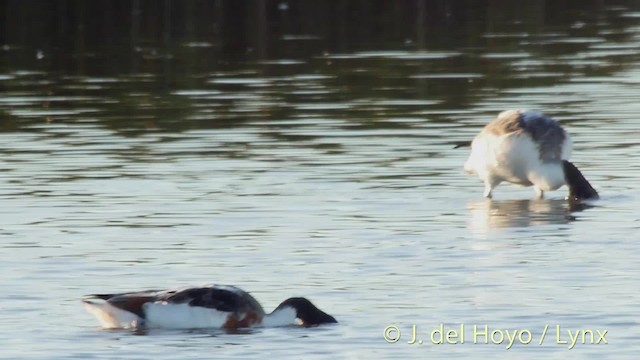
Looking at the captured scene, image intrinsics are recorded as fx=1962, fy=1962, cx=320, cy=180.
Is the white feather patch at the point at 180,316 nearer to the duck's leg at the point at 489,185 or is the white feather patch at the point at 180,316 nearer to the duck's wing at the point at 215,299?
the duck's wing at the point at 215,299

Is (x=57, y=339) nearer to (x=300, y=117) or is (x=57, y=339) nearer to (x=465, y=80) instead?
(x=300, y=117)

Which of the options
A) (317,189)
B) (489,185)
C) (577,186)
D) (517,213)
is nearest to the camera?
(517,213)

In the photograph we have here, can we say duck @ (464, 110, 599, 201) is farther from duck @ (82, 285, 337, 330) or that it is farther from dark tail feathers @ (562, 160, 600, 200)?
duck @ (82, 285, 337, 330)

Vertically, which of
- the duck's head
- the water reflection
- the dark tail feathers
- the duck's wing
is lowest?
the water reflection

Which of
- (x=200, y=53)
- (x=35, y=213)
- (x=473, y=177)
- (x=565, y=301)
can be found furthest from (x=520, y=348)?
(x=200, y=53)

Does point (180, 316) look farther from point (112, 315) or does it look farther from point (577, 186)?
point (577, 186)

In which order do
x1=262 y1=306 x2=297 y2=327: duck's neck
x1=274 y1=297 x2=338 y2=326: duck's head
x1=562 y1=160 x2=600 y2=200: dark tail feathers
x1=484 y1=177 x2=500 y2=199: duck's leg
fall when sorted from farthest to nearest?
x1=484 y1=177 x2=500 y2=199: duck's leg < x1=562 y1=160 x2=600 y2=200: dark tail feathers < x1=262 y1=306 x2=297 y2=327: duck's neck < x1=274 y1=297 x2=338 y2=326: duck's head

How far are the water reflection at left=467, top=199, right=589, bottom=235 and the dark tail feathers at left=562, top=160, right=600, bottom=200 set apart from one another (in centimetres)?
11

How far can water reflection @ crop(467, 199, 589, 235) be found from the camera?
15828mm

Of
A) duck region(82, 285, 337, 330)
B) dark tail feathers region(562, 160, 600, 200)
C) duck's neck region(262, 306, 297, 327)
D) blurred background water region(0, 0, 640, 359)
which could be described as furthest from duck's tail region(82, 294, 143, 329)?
dark tail feathers region(562, 160, 600, 200)

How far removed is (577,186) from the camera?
1703cm

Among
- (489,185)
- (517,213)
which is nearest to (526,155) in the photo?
(489,185)

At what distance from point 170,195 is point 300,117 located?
6440 mm

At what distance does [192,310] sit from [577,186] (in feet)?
20.0
